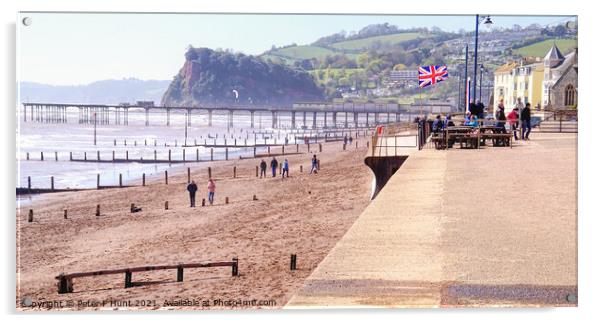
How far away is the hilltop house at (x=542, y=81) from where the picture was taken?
11165mm

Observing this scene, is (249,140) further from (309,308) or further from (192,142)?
(309,308)

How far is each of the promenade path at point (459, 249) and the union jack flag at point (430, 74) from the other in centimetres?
149

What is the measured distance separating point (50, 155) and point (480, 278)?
2102 centimetres

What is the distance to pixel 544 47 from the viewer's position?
11.1 m

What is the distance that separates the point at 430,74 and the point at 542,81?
640 cm

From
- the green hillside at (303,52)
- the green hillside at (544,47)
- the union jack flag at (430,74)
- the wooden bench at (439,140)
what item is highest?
the green hillside at (544,47)

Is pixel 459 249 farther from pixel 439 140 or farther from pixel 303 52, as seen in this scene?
pixel 439 140

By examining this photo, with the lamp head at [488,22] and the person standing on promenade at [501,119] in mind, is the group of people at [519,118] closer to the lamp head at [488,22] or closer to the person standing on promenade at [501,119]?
the person standing on promenade at [501,119]

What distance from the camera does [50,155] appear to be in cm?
2612

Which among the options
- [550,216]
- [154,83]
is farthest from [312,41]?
[550,216]

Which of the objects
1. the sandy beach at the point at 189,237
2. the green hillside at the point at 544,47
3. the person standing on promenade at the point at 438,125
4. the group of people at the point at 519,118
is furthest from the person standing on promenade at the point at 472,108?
the green hillside at the point at 544,47

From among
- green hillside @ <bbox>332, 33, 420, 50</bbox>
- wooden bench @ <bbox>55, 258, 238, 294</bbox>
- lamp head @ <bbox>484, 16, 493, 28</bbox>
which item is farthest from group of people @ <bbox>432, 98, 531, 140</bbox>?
wooden bench @ <bbox>55, 258, 238, 294</bbox>

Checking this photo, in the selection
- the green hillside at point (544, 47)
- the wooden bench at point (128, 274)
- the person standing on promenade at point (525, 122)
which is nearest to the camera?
the wooden bench at point (128, 274)

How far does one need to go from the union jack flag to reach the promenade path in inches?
58.5
